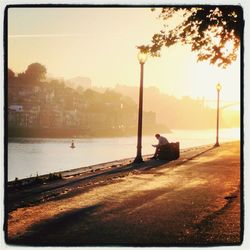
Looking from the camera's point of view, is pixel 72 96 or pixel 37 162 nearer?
pixel 72 96

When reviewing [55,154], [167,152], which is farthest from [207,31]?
[55,154]

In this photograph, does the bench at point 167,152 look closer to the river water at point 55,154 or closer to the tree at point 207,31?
the river water at point 55,154

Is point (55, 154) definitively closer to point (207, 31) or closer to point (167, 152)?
point (167, 152)

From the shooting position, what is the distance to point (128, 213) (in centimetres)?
778

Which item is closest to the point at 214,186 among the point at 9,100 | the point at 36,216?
the point at 36,216

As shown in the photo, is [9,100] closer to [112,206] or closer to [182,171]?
[112,206]

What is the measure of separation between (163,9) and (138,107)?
8.66 meters

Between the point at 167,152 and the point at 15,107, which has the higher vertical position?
the point at 15,107

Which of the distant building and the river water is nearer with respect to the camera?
the distant building

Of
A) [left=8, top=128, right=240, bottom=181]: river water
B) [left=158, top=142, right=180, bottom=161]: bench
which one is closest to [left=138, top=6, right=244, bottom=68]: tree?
[left=8, top=128, right=240, bottom=181]: river water

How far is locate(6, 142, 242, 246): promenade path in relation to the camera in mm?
6723

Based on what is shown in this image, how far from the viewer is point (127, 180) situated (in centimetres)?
1159

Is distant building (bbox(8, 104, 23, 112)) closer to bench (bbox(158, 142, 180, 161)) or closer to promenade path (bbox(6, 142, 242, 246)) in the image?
promenade path (bbox(6, 142, 242, 246))

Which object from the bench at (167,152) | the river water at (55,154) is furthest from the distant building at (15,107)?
the bench at (167,152)
